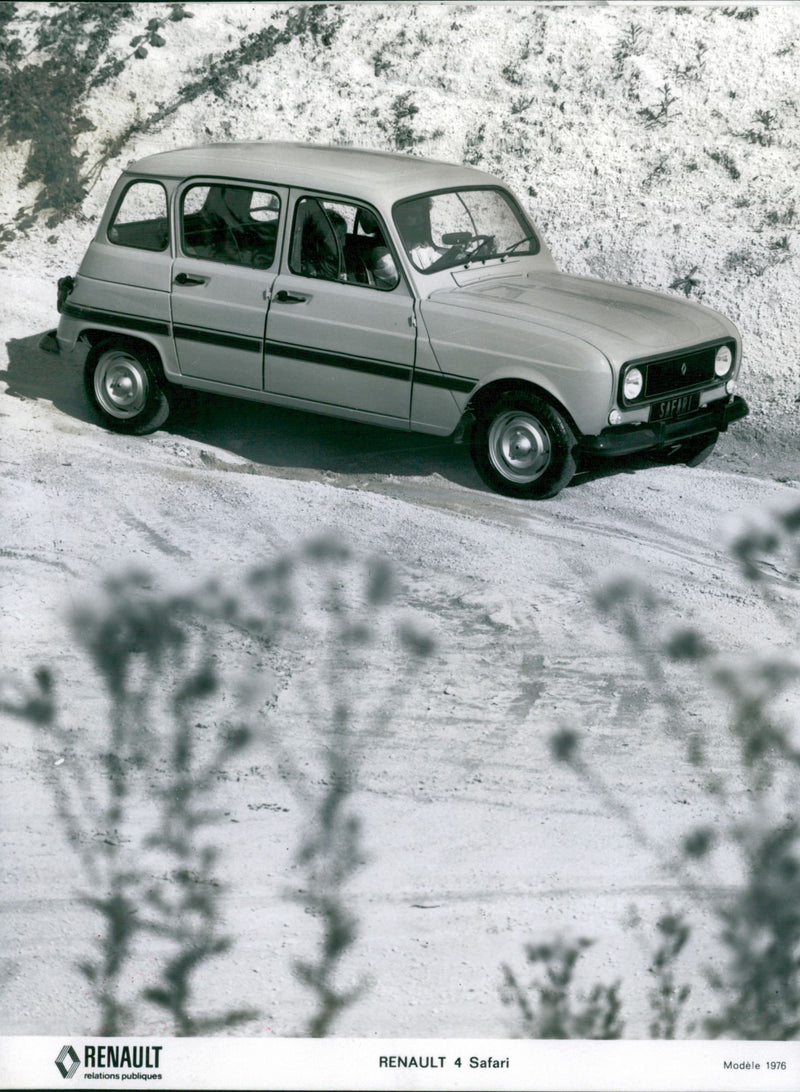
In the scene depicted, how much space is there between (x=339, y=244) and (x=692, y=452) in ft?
6.87

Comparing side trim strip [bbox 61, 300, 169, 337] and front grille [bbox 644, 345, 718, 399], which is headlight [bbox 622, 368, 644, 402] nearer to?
front grille [bbox 644, 345, 718, 399]

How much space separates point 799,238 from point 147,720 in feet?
18.1

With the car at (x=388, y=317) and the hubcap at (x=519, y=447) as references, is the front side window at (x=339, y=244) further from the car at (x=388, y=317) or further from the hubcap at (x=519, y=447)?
the hubcap at (x=519, y=447)

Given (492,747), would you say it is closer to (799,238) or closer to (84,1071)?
(84,1071)

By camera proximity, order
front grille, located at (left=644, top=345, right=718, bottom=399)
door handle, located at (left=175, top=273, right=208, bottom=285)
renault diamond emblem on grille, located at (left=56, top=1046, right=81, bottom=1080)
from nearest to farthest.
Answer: renault diamond emblem on grille, located at (left=56, top=1046, right=81, bottom=1080)
front grille, located at (left=644, top=345, right=718, bottom=399)
door handle, located at (left=175, top=273, right=208, bottom=285)

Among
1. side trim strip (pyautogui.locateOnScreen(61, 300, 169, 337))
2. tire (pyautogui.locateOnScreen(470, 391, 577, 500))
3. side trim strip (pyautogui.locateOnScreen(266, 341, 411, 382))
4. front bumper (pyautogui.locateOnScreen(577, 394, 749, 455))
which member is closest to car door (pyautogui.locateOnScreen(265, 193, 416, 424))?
side trim strip (pyautogui.locateOnScreen(266, 341, 411, 382))

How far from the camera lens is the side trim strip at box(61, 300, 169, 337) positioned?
23.2 feet

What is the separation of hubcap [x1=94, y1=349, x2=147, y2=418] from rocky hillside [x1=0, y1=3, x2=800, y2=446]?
6.62ft

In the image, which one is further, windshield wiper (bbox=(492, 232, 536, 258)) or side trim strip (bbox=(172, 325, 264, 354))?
windshield wiper (bbox=(492, 232, 536, 258))

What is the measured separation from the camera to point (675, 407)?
251 inches

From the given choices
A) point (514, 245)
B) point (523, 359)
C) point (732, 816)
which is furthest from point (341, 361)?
point (732, 816)

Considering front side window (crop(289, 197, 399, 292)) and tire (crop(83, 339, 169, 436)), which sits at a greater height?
front side window (crop(289, 197, 399, 292))

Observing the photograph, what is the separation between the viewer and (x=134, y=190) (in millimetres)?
7238

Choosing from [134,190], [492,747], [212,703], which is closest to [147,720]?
[212,703]
